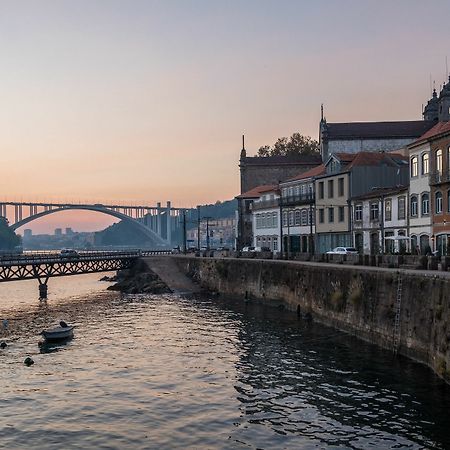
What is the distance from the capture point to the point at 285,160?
11425 centimetres

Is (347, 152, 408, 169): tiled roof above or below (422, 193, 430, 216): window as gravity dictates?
above

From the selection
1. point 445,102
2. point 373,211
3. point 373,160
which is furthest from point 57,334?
point 445,102

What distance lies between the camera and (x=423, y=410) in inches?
914

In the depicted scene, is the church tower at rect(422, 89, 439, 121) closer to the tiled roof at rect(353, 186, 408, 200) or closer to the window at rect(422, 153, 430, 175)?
the tiled roof at rect(353, 186, 408, 200)

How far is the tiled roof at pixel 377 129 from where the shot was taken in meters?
95.4

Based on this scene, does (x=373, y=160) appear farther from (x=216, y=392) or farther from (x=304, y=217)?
(x=216, y=392)

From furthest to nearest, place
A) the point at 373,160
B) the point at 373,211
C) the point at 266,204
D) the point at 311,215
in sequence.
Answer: the point at 266,204
the point at 311,215
the point at 373,160
the point at 373,211

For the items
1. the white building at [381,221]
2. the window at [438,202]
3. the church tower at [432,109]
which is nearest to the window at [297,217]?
the white building at [381,221]

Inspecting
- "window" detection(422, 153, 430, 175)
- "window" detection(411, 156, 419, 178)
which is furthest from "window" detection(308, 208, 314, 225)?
"window" detection(422, 153, 430, 175)

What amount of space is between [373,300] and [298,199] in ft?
143

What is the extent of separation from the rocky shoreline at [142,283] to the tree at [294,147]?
5493cm

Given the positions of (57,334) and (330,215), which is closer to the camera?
(57,334)

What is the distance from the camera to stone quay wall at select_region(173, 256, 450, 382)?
2833 centimetres

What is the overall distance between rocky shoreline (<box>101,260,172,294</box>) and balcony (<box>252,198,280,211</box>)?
2047 cm
